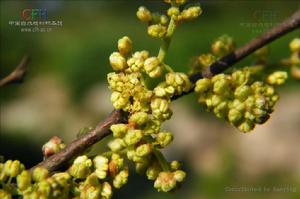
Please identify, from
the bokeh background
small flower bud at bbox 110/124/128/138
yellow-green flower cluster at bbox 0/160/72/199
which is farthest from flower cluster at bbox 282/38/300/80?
the bokeh background

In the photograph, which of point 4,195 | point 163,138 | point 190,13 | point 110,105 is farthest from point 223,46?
point 110,105

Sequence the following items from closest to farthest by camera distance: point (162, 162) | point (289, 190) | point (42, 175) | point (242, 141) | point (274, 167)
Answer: point (42, 175) < point (162, 162) < point (289, 190) < point (274, 167) < point (242, 141)

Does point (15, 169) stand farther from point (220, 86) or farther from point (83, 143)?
point (220, 86)

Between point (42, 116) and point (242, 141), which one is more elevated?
point (42, 116)

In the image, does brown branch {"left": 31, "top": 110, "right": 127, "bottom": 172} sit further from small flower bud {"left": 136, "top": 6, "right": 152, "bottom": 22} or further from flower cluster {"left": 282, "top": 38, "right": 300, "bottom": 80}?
flower cluster {"left": 282, "top": 38, "right": 300, "bottom": 80}

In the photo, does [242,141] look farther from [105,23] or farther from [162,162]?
[162,162]

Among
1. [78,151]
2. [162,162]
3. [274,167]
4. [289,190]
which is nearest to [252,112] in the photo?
[162,162]

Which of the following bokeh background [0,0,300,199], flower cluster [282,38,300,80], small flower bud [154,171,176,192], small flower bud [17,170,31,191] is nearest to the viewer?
small flower bud [17,170,31,191]

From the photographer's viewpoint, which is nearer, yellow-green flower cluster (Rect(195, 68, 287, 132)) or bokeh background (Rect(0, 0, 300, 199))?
yellow-green flower cluster (Rect(195, 68, 287, 132))
